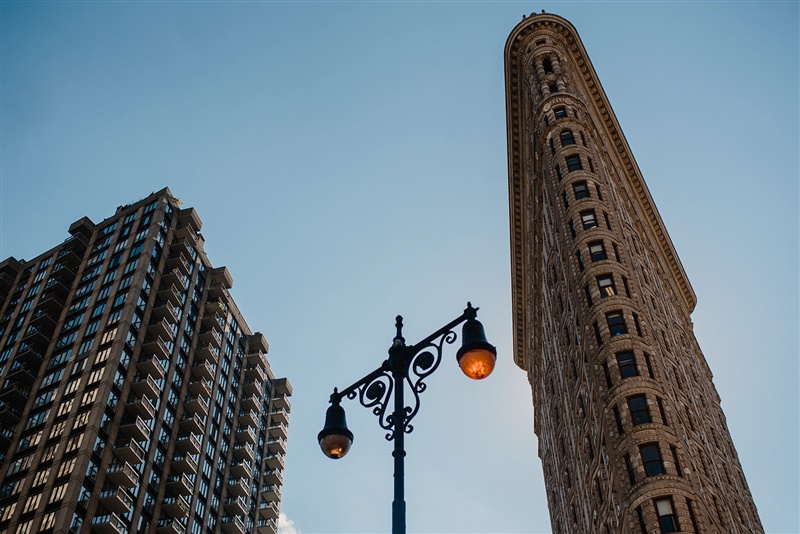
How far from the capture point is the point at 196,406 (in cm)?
9075

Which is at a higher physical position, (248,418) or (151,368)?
(248,418)

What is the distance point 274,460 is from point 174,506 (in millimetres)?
29577

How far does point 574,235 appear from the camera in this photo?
5778 cm

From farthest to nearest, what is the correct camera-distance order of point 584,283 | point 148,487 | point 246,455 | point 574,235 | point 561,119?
1. point 246,455
2. point 148,487
3. point 561,119
4. point 574,235
5. point 584,283

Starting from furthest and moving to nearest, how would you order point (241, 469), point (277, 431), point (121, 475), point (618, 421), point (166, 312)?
point (277, 431) < point (241, 469) < point (166, 312) < point (121, 475) < point (618, 421)

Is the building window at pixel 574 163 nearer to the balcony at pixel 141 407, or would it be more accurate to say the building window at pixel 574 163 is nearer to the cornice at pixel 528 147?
the cornice at pixel 528 147

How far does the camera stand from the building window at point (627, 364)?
150 feet

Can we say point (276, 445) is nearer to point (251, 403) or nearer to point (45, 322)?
point (251, 403)

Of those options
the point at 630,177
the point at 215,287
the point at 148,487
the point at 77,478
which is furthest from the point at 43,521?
the point at 630,177

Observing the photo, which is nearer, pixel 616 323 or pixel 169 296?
pixel 616 323

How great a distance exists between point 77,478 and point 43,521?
440 centimetres

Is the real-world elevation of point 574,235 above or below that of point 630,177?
below

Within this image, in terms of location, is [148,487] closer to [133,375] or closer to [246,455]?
[133,375]

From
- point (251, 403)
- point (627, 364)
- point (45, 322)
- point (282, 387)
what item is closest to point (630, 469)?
point (627, 364)
